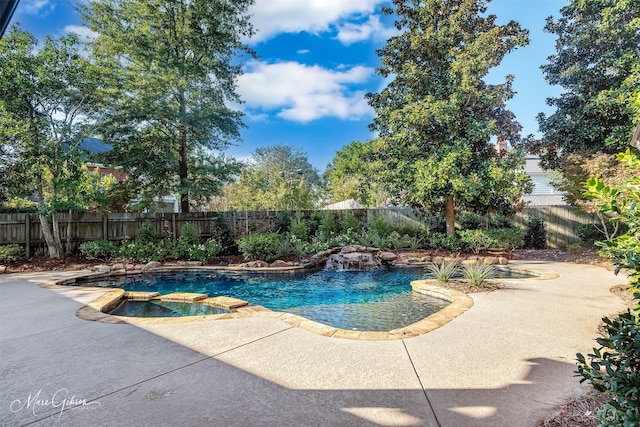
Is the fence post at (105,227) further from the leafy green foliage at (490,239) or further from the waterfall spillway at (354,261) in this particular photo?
the leafy green foliage at (490,239)

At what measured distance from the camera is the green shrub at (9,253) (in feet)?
29.1

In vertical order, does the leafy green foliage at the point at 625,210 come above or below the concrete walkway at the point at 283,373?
above

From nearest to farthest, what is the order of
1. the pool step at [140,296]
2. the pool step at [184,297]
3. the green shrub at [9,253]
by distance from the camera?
the pool step at [184,297] → the pool step at [140,296] → the green shrub at [9,253]

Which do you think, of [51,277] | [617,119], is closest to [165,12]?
[51,277]

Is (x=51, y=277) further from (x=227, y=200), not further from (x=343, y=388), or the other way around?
(x=227, y=200)

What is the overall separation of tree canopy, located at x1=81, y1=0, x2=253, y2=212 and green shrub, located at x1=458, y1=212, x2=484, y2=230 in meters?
9.00

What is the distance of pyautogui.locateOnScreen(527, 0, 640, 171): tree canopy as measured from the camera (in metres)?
9.22

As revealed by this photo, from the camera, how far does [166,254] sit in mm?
10078

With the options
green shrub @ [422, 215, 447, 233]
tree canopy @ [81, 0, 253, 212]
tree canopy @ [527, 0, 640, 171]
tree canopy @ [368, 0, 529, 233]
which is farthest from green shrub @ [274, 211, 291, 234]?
tree canopy @ [527, 0, 640, 171]

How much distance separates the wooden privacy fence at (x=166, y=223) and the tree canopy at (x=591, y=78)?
2.44m

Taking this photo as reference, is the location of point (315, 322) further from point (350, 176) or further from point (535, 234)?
point (350, 176)

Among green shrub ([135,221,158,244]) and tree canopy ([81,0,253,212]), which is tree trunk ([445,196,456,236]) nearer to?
tree canopy ([81,0,253,212])

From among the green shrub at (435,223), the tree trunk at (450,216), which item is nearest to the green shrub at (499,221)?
the green shrub at (435,223)

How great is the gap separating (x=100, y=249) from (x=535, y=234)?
14747 millimetres
